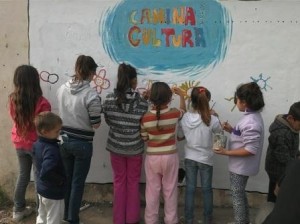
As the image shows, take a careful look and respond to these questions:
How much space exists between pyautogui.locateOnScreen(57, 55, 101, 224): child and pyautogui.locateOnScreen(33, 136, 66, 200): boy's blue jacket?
20.3 inches

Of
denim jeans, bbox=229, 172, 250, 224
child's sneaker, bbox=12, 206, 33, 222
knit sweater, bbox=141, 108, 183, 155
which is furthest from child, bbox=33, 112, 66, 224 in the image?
denim jeans, bbox=229, 172, 250, 224

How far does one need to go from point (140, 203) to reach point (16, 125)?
5.34 ft

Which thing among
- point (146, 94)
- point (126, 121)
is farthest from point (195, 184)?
A: point (146, 94)

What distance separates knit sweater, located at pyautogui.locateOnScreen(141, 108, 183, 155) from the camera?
426 centimetres

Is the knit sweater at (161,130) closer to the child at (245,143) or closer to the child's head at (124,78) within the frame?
the child's head at (124,78)

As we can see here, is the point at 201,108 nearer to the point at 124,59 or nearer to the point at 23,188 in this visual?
the point at 124,59

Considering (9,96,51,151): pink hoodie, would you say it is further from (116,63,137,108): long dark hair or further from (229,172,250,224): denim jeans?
(229,172,250,224): denim jeans

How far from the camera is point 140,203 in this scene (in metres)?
5.05

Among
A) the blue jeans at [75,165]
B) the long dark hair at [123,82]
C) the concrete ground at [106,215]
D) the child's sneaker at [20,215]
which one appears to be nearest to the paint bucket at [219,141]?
the long dark hair at [123,82]

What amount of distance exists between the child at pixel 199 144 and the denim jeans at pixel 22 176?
163 centimetres

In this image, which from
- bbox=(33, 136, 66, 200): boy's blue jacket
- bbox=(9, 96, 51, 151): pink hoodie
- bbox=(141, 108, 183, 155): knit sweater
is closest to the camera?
bbox=(33, 136, 66, 200): boy's blue jacket

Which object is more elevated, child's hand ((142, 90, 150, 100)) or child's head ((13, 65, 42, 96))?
child's head ((13, 65, 42, 96))

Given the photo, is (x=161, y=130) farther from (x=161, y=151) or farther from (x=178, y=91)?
(x=178, y=91)

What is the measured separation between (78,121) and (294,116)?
1.98 metres
